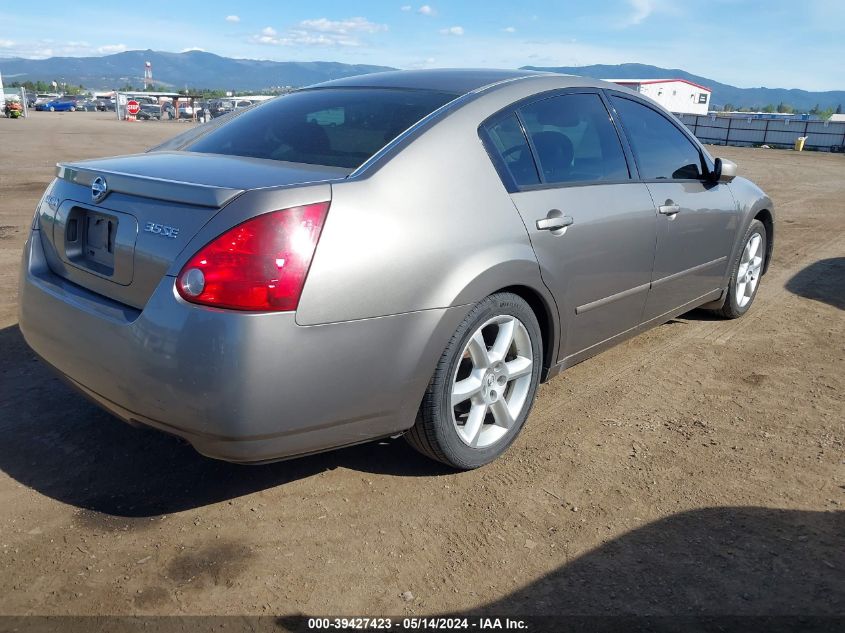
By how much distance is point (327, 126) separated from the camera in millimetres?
3037

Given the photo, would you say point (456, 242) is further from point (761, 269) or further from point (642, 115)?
point (761, 269)

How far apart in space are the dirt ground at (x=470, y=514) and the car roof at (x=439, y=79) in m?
1.65

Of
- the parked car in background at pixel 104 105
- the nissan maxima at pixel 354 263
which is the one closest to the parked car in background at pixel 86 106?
the parked car in background at pixel 104 105

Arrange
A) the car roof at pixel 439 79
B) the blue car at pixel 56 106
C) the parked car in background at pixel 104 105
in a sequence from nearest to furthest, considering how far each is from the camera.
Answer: the car roof at pixel 439 79 < the blue car at pixel 56 106 < the parked car in background at pixel 104 105

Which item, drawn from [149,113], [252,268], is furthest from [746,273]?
[149,113]

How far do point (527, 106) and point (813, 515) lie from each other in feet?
6.85

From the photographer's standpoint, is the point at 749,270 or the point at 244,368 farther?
the point at 749,270

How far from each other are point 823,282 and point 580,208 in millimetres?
4349

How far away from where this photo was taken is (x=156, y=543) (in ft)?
8.00

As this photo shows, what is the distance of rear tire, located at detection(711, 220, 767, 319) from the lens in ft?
16.2

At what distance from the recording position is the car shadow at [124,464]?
8.93ft

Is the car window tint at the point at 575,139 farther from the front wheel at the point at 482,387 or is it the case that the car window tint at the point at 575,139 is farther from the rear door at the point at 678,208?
the front wheel at the point at 482,387

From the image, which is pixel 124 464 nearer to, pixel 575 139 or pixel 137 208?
pixel 137 208

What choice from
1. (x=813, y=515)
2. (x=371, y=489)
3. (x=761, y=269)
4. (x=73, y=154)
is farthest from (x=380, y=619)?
(x=73, y=154)
